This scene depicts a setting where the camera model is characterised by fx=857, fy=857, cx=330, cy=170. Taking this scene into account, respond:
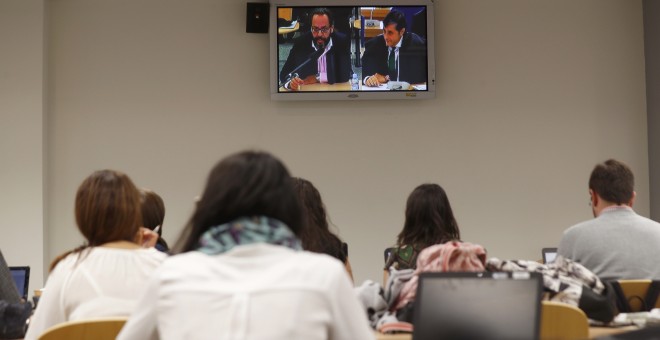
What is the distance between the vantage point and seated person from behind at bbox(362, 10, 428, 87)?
6234 millimetres

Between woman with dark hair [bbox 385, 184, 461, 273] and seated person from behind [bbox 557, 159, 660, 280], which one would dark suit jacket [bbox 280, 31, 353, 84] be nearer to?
woman with dark hair [bbox 385, 184, 461, 273]

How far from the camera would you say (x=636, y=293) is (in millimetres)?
3164

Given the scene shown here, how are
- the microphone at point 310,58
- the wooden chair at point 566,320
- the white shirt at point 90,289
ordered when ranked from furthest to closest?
the microphone at point 310,58 → the white shirt at point 90,289 → the wooden chair at point 566,320

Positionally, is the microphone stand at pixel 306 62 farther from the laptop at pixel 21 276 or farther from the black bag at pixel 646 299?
the black bag at pixel 646 299

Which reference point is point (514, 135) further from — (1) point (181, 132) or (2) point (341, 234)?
(1) point (181, 132)

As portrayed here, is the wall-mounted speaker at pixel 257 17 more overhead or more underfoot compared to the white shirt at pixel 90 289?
more overhead

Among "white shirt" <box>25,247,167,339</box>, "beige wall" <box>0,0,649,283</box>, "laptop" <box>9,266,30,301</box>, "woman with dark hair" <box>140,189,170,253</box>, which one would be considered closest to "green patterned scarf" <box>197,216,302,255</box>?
"white shirt" <box>25,247,167,339</box>

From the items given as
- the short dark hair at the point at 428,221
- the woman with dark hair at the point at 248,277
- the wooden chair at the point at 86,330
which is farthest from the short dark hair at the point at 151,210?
the woman with dark hair at the point at 248,277

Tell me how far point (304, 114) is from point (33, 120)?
195 cm

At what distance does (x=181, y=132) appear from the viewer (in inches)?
251

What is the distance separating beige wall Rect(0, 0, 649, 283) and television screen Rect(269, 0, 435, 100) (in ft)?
0.74

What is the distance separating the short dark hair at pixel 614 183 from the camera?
3.77 metres

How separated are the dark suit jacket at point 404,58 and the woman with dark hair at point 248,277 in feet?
15.0

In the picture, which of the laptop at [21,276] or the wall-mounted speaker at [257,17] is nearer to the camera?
the laptop at [21,276]
